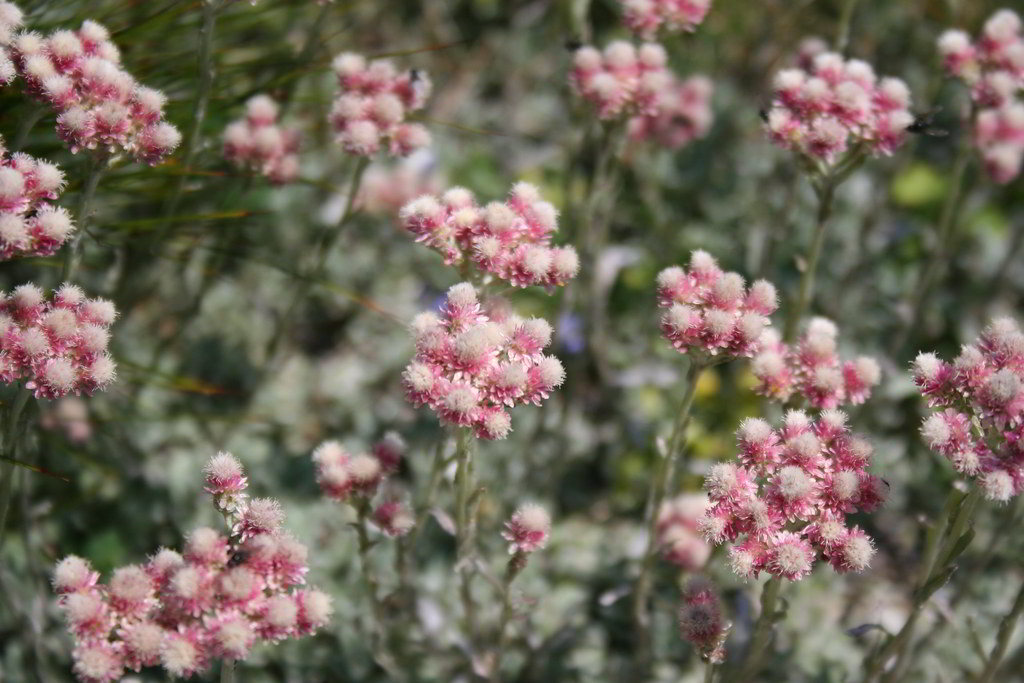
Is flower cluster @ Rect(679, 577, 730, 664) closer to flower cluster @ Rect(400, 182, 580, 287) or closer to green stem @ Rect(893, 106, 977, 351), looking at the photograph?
flower cluster @ Rect(400, 182, 580, 287)

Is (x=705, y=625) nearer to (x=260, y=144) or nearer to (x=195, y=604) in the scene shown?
(x=195, y=604)

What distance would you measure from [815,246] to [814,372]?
0.51 m

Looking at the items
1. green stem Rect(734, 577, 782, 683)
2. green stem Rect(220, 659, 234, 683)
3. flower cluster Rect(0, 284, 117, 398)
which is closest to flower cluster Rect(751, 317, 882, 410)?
green stem Rect(734, 577, 782, 683)

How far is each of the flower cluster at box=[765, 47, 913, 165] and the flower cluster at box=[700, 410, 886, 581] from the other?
690 mm

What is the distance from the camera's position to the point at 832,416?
1792mm

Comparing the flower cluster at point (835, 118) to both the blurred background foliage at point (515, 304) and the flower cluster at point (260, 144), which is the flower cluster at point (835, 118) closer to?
the blurred background foliage at point (515, 304)

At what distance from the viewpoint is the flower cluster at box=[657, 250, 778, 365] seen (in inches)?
73.0

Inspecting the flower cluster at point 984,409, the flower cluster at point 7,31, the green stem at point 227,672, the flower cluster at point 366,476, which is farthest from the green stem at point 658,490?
the flower cluster at point 7,31

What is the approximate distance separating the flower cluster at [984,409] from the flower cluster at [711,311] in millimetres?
304

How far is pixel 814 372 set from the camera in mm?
1985

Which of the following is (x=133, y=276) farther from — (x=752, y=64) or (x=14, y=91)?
(x=752, y=64)

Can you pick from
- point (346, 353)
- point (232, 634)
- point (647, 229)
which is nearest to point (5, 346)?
point (232, 634)

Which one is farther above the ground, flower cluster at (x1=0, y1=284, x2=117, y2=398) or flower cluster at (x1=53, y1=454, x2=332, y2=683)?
flower cluster at (x1=0, y1=284, x2=117, y2=398)

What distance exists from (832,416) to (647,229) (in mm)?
2067
